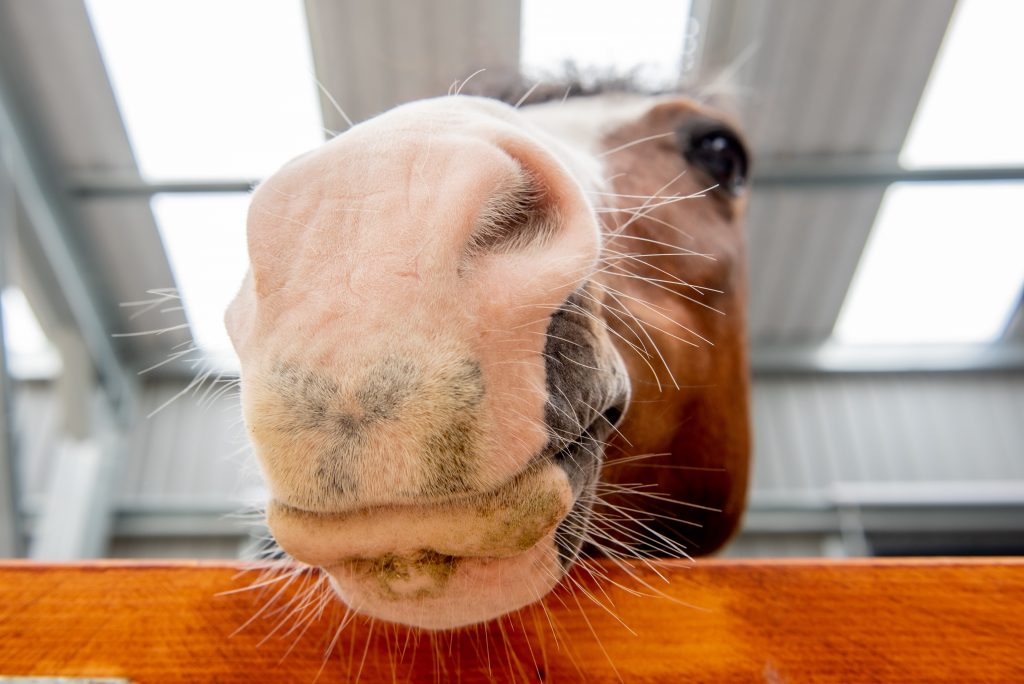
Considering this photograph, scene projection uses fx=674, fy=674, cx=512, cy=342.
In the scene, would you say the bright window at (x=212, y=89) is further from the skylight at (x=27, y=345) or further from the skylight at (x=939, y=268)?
the skylight at (x=939, y=268)

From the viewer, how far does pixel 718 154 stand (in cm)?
167

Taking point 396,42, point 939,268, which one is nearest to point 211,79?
point 396,42

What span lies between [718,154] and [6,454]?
3.77 metres

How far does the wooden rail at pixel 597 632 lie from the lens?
720mm

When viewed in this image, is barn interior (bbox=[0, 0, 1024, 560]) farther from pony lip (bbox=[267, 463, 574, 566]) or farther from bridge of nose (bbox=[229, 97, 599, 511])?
pony lip (bbox=[267, 463, 574, 566])

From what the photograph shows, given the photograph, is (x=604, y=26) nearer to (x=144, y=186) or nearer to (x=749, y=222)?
(x=749, y=222)

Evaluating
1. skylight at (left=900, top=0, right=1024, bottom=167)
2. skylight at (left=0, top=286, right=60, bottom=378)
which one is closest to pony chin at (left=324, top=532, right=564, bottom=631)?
skylight at (left=900, top=0, right=1024, bottom=167)

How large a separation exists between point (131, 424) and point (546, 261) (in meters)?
5.69

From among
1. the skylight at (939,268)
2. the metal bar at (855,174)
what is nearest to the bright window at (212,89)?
the metal bar at (855,174)

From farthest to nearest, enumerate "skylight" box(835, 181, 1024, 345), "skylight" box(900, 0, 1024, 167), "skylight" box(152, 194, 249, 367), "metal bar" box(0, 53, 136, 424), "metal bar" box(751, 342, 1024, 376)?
"metal bar" box(751, 342, 1024, 376) < "skylight" box(835, 181, 1024, 345) < "skylight" box(152, 194, 249, 367) < "metal bar" box(0, 53, 136, 424) < "skylight" box(900, 0, 1024, 167)

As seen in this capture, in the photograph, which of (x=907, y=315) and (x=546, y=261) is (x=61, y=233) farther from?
(x=907, y=315)

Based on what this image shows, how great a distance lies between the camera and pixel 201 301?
430 cm

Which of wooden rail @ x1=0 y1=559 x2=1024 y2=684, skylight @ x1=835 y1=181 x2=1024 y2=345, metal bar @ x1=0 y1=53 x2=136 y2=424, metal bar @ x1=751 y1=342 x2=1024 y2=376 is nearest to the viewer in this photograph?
wooden rail @ x1=0 y1=559 x2=1024 y2=684

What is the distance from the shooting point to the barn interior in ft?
12.3
